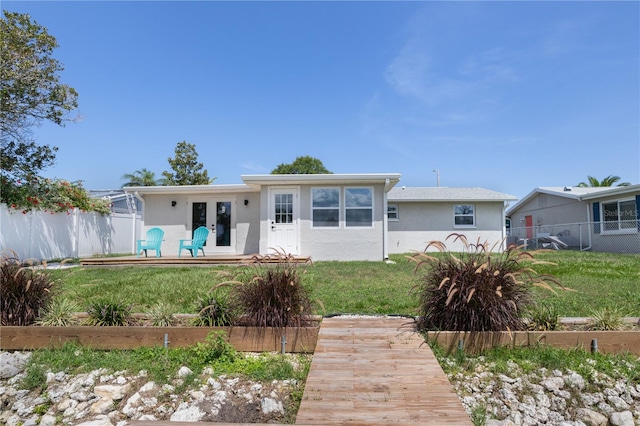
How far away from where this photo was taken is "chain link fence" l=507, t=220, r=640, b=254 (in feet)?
44.9

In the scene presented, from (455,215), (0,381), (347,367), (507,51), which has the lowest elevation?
(0,381)

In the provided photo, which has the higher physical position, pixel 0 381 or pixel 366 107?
pixel 366 107

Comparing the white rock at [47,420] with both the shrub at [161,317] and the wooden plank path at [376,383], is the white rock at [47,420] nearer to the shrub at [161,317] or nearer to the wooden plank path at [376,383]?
the shrub at [161,317]

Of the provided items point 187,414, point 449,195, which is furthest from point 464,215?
point 187,414

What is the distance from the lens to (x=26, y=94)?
9.45 meters

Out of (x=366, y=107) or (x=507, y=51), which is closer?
(x=507, y=51)

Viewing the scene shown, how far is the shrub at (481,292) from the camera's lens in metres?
3.33

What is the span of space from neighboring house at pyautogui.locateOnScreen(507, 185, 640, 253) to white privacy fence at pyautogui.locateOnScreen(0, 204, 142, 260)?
21.0 m

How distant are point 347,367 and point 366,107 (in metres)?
13.2

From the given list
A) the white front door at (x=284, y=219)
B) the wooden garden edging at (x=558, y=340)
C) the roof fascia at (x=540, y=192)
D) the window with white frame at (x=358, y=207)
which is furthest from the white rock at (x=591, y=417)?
the roof fascia at (x=540, y=192)

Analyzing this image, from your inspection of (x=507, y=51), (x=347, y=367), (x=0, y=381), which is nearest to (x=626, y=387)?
(x=347, y=367)

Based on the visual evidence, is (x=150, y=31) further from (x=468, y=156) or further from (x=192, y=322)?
(x=468, y=156)

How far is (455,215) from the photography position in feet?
53.5

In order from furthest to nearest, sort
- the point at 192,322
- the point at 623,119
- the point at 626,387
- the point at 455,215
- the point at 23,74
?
the point at 455,215, the point at 623,119, the point at 23,74, the point at 192,322, the point at 626,387
